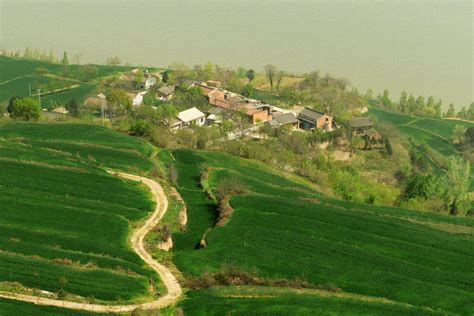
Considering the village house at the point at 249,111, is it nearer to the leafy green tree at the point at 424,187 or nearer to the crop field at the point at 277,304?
the leafy green tree at the point at 424,187

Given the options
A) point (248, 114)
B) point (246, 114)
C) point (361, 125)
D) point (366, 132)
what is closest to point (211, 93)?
point (246, 114)

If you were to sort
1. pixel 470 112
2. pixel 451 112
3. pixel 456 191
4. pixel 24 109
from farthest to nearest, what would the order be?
pixel 451 112
pixel 470 112
pixel 24 109
pixel 456 191

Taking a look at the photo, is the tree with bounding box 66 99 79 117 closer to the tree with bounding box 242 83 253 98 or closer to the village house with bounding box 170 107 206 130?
the village house with bounding box 170 107 206 130

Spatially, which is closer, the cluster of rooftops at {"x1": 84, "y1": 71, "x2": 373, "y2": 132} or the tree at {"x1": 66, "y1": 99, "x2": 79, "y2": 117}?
the tree at {"x1": 66, "y1": 99, "x2": 79, "y2": 117}

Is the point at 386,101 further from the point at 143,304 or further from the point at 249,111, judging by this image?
the point at 143,304

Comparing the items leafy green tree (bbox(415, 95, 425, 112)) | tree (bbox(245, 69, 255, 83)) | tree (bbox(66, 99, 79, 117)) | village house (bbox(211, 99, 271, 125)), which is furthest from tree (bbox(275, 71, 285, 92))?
tree (bbox(66, 99, 79, 117))

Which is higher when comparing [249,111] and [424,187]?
[249,111]
